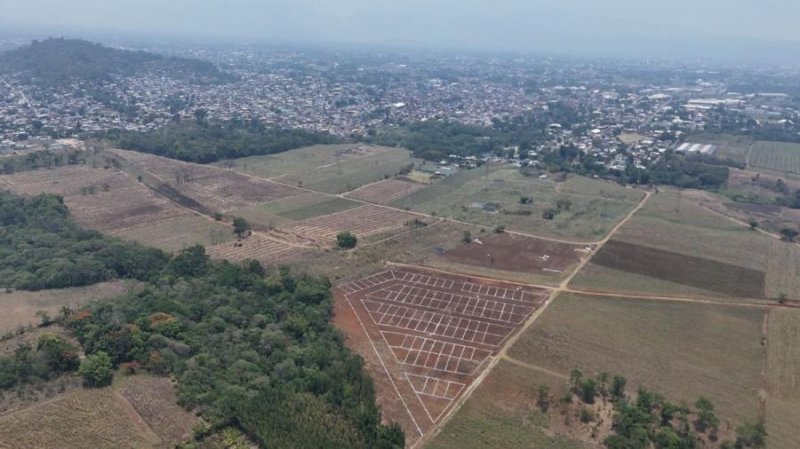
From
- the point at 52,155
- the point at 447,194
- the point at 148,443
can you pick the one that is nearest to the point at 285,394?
the point at 148,443

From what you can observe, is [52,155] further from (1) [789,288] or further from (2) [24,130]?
(1) [789,288]

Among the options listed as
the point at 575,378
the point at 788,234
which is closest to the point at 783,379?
the point at 575,378

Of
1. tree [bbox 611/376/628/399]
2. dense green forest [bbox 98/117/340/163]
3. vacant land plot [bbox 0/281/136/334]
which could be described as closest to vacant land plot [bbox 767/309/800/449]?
tree [bbox 611/376/628/399]

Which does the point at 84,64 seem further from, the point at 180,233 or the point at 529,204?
the point at 529,204

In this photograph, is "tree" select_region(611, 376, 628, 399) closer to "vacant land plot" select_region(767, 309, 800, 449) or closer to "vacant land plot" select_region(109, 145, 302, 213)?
"vacant land plot" select_region(767, 309, 800, 449)

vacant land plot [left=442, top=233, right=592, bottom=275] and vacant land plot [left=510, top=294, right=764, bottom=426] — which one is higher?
vacant land plot [left=442, top=233, right=592, bottom=275]

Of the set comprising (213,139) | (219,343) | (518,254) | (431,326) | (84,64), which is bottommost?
(431,326)
